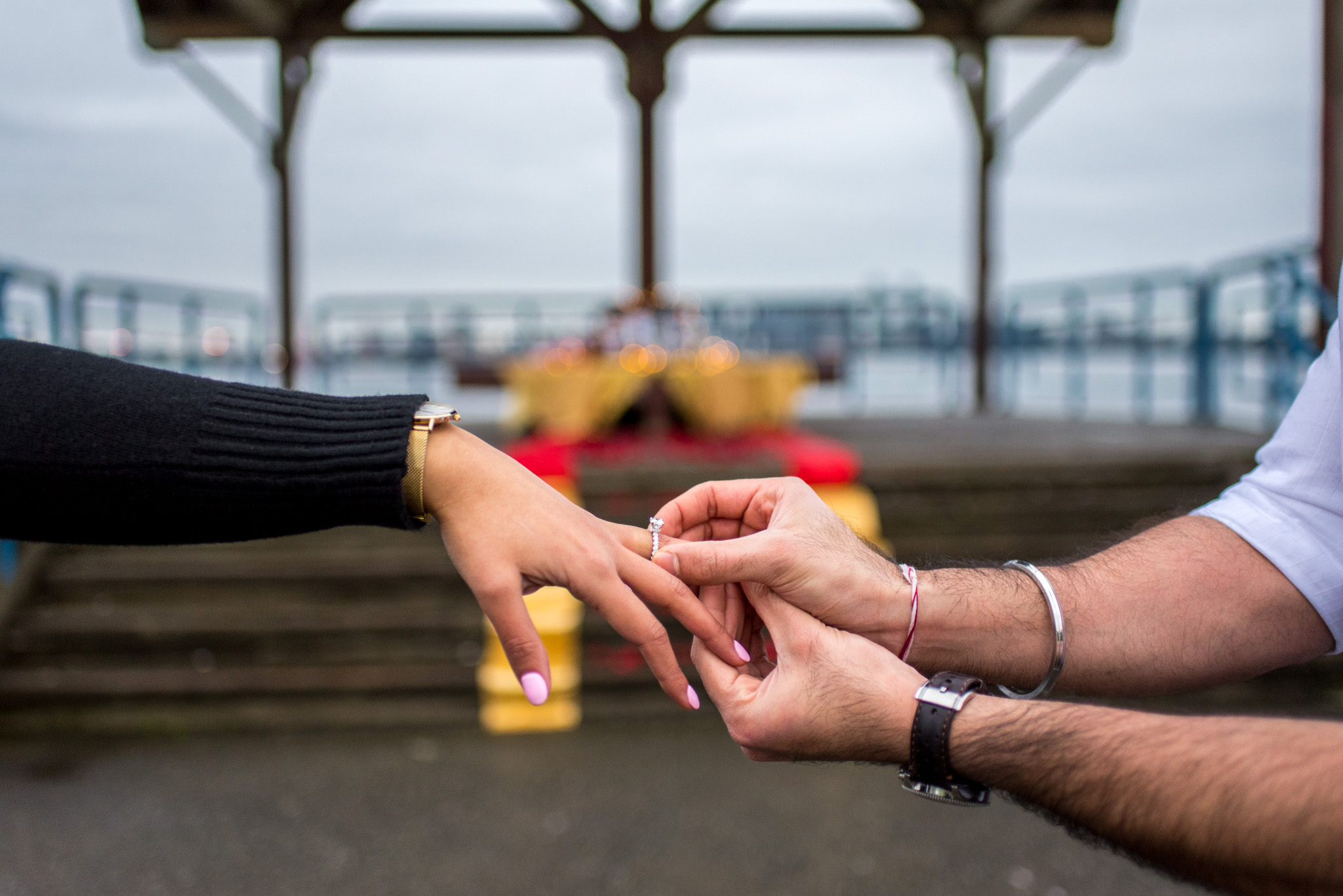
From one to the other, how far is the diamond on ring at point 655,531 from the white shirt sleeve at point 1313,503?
2.68 ft

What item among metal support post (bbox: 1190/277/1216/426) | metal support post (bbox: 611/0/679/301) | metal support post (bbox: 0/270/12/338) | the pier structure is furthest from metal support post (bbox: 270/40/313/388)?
metal support post (bbox: 1190/277/1216/426)

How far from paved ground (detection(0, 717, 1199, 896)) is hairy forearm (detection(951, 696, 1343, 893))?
69.7 inches

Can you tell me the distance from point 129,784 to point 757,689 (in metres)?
2.91

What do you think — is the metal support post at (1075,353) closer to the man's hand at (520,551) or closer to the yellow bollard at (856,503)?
the yellow bollard at (856,503)

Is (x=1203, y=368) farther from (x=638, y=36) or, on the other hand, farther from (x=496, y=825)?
(x=496, y=825)

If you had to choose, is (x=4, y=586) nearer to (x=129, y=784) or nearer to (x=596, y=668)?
(x=129, y=784)

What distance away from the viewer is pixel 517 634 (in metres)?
1.02

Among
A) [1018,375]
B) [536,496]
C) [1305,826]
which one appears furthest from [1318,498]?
[1018,375]

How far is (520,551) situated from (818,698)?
38 centimetres

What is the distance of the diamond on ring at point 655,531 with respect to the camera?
1.20 metres

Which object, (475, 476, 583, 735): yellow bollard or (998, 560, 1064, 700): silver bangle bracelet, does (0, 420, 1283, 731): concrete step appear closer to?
(475, 476, 583, 735): yellow bollard

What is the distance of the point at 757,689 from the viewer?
116 centimetres

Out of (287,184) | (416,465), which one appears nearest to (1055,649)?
(416,465)

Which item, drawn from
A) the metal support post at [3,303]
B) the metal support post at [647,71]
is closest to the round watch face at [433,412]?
the metal support post at [3,303]
